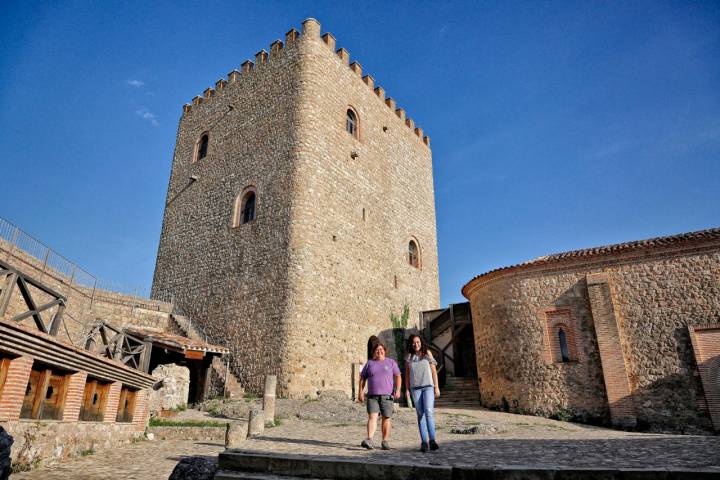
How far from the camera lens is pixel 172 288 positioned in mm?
18203

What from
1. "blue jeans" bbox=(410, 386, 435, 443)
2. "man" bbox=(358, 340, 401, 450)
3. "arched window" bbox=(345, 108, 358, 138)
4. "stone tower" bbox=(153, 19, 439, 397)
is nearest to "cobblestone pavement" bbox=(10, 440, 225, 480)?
"man" bbox=(358, 340, 401, 450)

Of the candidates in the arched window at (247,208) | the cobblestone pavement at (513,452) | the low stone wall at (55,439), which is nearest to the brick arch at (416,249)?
the arched window at (247,208)

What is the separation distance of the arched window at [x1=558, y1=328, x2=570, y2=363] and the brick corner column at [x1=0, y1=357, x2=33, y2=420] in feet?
39.0

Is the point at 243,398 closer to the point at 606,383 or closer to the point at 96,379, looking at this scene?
the point at 96,379

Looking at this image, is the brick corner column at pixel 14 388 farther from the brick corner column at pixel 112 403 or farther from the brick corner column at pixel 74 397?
the brick corner column at pixel 112 403

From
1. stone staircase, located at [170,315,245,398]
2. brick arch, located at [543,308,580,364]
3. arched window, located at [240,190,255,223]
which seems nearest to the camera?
brick arch, located at [543,308,580,364]

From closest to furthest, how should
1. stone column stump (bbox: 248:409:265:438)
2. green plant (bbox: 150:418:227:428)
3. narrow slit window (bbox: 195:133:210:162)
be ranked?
stone column stump (bbox: 248:409:265:438) → green plant (bbox: 150:418:227:428) → narrow slit window (bbox: 195:133:210:162)

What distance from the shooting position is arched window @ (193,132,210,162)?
806 inches

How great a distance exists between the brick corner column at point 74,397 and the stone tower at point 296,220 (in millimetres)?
7156

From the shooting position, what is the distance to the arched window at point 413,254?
21.0 metres

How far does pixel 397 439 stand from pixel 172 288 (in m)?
13.8

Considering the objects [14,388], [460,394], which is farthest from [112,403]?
[460,394]

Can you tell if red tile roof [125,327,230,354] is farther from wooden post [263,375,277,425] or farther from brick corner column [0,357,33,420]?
brick corner column [0,357,33,420]

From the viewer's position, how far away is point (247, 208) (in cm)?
1731
